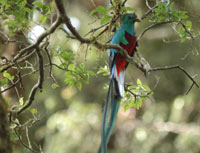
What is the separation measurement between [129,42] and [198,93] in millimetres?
2629

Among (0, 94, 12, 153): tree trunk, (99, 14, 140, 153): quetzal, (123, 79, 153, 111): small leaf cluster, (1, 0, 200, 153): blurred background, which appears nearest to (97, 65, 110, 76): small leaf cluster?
(99, 14, 140, 153): quetzal

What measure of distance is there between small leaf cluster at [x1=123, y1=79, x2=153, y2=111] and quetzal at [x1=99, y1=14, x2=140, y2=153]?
0.27ft

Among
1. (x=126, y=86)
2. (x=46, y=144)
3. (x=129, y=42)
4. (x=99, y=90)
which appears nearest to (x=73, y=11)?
(x=99, y=90)

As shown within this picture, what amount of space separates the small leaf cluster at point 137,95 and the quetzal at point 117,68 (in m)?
0.08

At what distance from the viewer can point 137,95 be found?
97.6 inches

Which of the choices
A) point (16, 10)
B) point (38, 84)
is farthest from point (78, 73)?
point (16, 10)

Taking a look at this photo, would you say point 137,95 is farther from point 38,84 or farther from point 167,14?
point 38,84

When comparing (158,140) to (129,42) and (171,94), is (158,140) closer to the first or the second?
(171,94)

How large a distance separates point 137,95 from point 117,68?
0.55 metres

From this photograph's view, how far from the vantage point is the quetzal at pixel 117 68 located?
7.48 ft

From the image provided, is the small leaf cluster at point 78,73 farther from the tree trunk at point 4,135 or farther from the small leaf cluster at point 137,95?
the tree trunk at point 4,135

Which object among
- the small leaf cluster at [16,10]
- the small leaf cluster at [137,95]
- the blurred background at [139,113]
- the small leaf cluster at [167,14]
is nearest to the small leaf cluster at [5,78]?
the small leaf cluster at [16,10]

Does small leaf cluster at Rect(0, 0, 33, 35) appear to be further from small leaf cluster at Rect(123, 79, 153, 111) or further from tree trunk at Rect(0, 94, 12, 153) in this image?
small leaf cluster at Rect(123, 79, 153, 111)

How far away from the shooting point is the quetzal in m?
2.28
